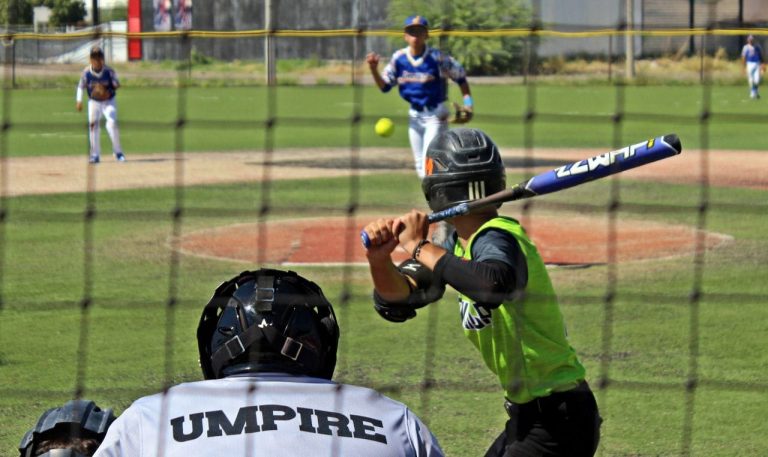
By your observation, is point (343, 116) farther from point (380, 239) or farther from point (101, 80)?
point (380, 239)

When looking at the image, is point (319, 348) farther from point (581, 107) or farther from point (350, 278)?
point (581, 107)

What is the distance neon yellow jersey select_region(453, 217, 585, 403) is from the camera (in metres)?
4.02

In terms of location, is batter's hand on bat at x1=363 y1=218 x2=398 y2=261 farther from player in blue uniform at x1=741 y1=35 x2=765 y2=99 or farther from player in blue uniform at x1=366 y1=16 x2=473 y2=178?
player in blue uniform at x1=741 y1=35 x2=765 y2=99

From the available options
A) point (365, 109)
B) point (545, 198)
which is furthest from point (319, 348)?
point (365, 109)

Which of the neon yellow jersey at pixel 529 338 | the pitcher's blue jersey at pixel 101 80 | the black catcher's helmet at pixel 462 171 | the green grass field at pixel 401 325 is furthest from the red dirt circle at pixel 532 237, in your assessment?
the pitcher's blue jersey at pixel 101 80

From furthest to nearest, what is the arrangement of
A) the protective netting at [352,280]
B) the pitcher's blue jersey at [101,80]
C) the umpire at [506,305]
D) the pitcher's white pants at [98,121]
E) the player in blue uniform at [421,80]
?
the pitcher's blue jersey at [101,80] → the pitcher's white pants at [98,121] → the player in blue uniform at [421,80] → the protective netting at [352,280] → the umpire at [506,305]

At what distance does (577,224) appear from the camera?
13031mm

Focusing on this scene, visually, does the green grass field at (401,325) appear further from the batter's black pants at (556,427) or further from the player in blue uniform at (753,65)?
the player in blue uniform at (753,65)

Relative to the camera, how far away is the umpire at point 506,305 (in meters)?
3.91

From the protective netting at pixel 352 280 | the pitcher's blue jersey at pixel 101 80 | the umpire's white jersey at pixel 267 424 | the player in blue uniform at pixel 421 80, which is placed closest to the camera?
the umpire's white jersey at pixel 267 424

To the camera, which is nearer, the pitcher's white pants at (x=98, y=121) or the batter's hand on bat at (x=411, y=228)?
the batter's hand on bat at (x=411, y=228)

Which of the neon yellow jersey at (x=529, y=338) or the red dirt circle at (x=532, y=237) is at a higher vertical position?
the neon yellow jersey at (x=529, y=338)

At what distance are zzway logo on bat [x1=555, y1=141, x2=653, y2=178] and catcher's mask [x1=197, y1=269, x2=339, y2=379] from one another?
1.46m

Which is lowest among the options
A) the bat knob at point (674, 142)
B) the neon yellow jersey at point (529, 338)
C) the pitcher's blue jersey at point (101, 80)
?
the neon yellow jersey at point (529, 338)
